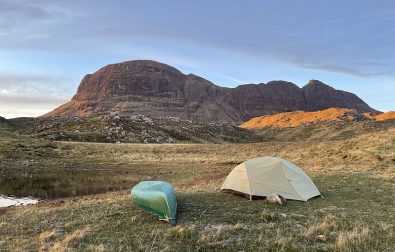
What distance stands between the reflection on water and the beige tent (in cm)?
1633

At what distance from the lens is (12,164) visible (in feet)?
164

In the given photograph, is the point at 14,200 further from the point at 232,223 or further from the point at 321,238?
the point at 321,238

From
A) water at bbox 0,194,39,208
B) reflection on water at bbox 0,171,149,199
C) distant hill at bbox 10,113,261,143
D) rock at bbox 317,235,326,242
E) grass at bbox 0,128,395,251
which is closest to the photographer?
grass at bbox 0,128,395,251

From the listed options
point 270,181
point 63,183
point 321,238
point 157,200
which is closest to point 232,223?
point 157,200

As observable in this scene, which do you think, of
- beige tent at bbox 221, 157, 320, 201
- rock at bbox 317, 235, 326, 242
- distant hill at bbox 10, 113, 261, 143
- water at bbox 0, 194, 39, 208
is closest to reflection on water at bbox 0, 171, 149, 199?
water at bbox 0, 194, 39, 208

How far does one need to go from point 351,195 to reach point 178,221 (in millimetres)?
11760

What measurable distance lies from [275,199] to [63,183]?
26.4m

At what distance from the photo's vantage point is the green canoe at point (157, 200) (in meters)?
15.8

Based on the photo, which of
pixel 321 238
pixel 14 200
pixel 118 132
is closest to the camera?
Answer: pixel 321 238

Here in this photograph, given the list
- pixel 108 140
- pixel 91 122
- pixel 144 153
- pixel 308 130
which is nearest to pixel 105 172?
pixel 144 153

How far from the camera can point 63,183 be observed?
1532 inches

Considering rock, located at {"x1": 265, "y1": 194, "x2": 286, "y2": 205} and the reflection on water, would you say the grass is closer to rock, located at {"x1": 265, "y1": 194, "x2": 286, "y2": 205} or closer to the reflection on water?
rock, located at {"x1": 265, "y1": 194, "x2": 286, "y2": 205}

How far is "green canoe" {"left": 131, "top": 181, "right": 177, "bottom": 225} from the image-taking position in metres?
15.8

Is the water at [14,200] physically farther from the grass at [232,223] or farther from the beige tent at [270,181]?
the beige tent at [270,181]
